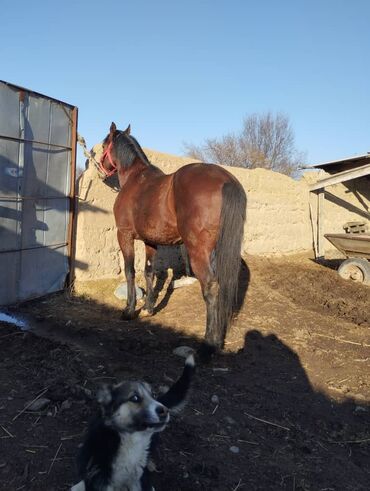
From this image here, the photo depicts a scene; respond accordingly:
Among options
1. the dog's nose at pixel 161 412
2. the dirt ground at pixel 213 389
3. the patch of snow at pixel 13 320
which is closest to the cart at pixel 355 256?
the dirt ground at pixel 213 389

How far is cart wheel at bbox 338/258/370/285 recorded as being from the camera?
28.9 feet

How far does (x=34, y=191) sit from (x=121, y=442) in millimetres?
4898

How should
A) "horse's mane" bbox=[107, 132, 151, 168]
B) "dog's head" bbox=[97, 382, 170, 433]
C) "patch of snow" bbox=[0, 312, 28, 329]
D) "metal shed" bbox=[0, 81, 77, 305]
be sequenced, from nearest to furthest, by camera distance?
"dog's head" bbox=[97, 382, 170, 433], "patch of snow" bbox=[0, 312, 28, 329], "metal shed" bbox=[0, 81, 77, 305], "horse's mane" bbox=[107, 132, 151, 168]

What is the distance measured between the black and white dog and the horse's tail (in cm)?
259

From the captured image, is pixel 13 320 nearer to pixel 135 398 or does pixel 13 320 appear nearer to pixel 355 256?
pixel 135 398

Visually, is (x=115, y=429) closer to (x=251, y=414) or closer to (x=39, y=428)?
(x=39, y=428)

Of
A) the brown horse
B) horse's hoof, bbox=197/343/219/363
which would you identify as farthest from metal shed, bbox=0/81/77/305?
horse's hoof, bbox=197/343/219/363

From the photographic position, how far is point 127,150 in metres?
6.45

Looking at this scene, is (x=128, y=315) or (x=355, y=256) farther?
(x=355, y=256)

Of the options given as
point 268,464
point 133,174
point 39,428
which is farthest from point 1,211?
point 268,464

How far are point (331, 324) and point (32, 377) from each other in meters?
4.27

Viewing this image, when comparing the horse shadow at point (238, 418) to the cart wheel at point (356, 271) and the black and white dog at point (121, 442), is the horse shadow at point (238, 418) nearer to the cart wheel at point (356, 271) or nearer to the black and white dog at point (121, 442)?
the black and white dog at point (121, 442)

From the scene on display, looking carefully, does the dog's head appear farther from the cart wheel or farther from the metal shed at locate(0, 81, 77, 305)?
the cart wheel

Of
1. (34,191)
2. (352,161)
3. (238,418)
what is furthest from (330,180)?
(238,418)
